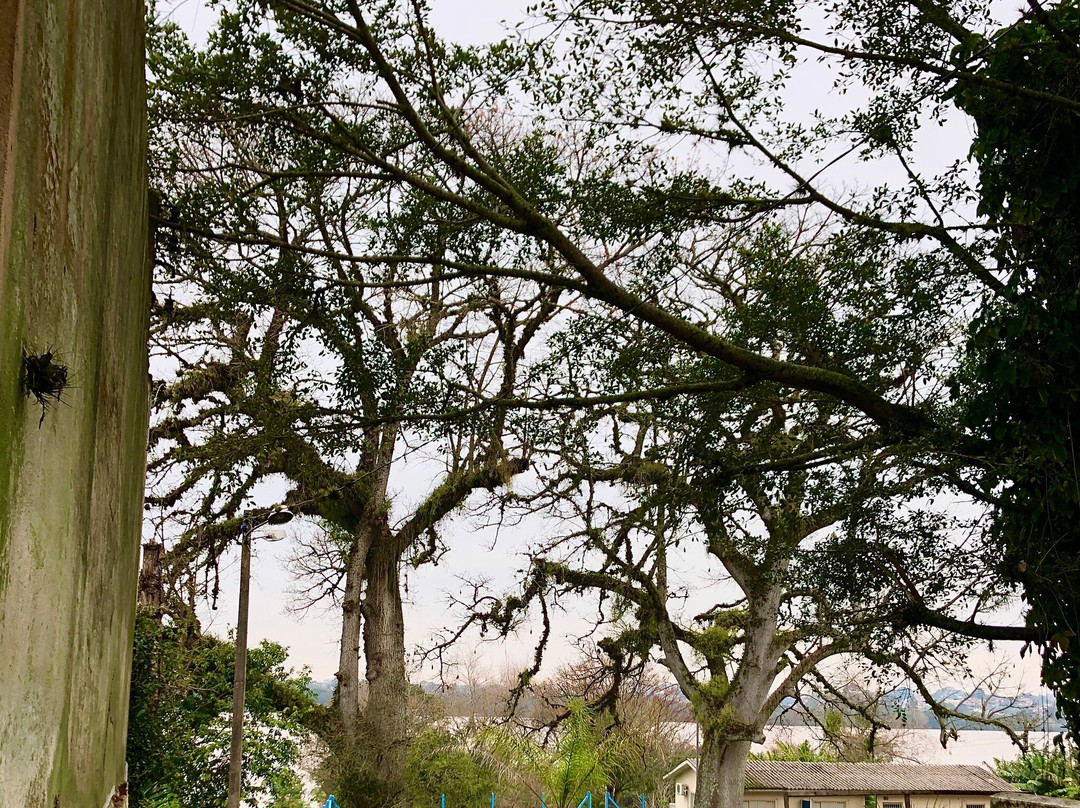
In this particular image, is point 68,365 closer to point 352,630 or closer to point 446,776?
point 352,630

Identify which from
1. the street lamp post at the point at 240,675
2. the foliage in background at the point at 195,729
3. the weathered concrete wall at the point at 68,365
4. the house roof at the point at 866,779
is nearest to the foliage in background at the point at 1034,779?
the house roof at the point at 866,779

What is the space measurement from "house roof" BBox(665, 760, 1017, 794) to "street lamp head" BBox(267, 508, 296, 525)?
12.5 meters

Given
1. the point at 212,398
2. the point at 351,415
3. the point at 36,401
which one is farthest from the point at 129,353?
the point at 212,398

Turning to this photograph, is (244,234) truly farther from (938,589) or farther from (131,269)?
(938,589)

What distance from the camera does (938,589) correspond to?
7953 mm

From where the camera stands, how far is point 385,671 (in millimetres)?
17469

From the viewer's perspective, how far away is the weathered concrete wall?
2146 millimetres

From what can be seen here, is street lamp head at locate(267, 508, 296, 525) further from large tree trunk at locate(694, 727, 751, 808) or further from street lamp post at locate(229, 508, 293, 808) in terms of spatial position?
large tree trunk at locate(694, 727, 751, 808)

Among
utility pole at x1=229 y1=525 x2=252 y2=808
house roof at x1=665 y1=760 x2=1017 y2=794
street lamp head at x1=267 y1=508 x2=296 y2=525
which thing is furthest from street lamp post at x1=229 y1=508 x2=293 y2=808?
house roof at x1=665 y1=760 x2=1017 y2=794

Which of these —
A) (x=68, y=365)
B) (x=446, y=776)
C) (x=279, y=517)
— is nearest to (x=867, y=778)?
(x=446, y=776)

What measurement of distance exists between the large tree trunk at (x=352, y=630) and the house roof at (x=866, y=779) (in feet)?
33.7

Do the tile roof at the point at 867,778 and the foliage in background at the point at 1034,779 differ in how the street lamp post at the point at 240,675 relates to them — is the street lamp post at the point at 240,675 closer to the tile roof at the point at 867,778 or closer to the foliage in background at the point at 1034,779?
the foliage in background at the point at 1034,779

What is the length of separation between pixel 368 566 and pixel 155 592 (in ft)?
13.9

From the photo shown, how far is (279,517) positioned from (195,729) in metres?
3.72
